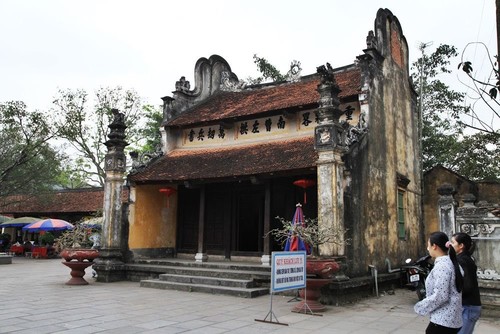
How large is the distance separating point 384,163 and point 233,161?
4520mm

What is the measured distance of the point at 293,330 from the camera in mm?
6777

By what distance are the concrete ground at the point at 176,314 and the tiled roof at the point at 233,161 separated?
353 cm

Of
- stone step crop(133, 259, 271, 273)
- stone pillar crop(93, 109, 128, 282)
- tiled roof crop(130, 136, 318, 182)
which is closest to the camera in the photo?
stone step crop(133, 259, 271, 273)

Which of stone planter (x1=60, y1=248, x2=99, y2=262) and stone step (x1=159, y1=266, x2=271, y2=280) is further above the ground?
stone planter (x1=60, y1=248, x2=99, y2=262)

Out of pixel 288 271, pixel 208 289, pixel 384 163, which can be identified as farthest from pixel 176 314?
pixel 384 163

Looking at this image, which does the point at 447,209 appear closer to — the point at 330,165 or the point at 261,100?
the point at 330,165

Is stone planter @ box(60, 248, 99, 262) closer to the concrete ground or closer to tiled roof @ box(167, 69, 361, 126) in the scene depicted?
the concrete ground

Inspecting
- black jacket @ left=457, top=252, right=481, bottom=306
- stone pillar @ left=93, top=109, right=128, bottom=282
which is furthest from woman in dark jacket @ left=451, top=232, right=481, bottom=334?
stone pillar @ left=93, top=109, right=128, bottom=282

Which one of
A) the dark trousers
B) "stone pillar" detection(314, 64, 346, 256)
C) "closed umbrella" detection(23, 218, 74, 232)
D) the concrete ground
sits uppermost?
"stone pillar" detection(314, 64, 346, 256)

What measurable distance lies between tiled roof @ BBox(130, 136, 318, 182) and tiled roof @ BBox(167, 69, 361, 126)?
110 cm

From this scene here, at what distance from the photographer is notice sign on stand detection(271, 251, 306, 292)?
7.24m

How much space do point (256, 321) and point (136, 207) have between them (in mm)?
8171

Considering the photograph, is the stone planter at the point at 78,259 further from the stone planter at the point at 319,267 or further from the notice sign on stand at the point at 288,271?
the notice sign on stand at the point at 288,271

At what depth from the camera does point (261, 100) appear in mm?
15461
